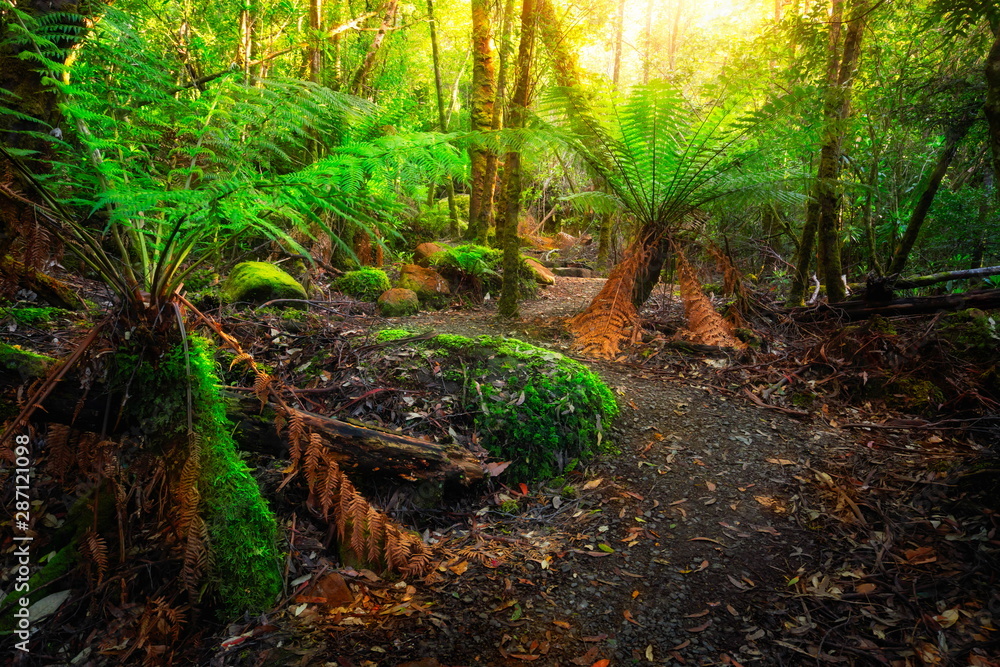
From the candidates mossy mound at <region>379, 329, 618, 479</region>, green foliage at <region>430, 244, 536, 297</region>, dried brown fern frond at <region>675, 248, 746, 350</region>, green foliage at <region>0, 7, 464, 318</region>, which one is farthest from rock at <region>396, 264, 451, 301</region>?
green foliage at <region>0, 7, 464, 318</region>

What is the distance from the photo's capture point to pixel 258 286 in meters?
4.24

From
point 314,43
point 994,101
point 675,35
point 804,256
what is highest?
point 675,35

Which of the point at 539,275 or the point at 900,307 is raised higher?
the point at 900,307

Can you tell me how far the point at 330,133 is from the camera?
2238 mm

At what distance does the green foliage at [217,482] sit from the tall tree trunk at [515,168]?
2.79 m

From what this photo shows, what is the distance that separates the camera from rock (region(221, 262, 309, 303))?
4207 millimetres

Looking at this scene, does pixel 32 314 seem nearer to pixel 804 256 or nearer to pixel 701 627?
pixel 701 627

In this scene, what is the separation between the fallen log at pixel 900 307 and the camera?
130 inches

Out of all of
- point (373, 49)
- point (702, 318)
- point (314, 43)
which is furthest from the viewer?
point (373, 49)

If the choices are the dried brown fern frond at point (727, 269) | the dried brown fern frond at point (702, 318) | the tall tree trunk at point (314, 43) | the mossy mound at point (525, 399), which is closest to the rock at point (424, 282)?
the mossy mound at point (525, 399)

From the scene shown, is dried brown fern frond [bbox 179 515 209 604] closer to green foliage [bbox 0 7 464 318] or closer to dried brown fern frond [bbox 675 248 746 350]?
green foliage [bbox 0 7 464 318]

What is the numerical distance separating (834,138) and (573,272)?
546 centimetres

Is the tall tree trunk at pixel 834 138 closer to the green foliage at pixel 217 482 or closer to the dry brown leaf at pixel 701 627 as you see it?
the dry brown leaf at pixel 701 627

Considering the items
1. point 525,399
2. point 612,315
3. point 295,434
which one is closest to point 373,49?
point 612,315
